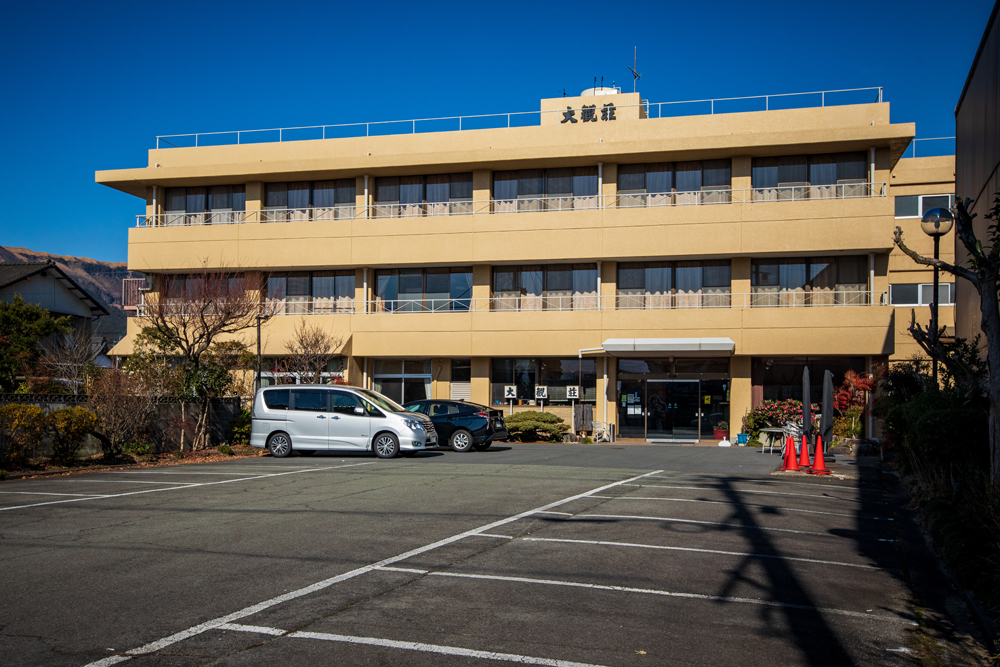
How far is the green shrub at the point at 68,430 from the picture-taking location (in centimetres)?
1714

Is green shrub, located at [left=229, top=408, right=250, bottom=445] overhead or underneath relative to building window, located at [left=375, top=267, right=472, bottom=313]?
underneath

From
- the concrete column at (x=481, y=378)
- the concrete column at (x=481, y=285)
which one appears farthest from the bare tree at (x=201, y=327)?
the concrete column at (x=481, y=378)

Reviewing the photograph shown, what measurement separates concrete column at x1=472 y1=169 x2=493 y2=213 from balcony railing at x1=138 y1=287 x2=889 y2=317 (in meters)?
3.70

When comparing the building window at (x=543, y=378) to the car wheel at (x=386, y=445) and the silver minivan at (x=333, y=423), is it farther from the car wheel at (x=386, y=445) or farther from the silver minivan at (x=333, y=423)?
the car wheel at (x=386, y=445)

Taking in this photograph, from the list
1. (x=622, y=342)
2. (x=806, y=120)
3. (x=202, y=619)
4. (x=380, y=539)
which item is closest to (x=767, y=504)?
(x=380, y=539)

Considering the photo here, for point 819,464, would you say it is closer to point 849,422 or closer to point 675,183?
point 849,422

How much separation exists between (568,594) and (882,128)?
27660mm

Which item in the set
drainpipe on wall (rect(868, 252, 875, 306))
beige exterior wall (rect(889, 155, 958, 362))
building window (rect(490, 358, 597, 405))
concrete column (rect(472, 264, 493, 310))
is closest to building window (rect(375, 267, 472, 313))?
concrete column (rect(472, 264, 493, 310))

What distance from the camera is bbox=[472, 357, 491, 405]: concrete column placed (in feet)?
110

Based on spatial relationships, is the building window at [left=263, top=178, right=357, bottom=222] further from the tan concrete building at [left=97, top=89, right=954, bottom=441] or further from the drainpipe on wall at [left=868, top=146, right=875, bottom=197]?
the drainpipe on wall at [left=868, top=146, right=875, bottom=197]

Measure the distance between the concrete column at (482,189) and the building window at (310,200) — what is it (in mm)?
5350

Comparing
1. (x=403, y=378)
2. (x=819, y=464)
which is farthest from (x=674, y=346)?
(x=819, y=464)

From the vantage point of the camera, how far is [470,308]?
33.5 m

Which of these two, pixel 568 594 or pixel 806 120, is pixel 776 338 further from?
pixel 568 594
